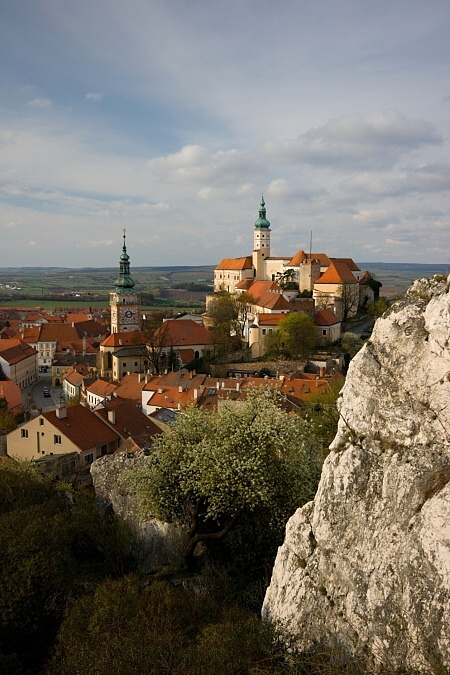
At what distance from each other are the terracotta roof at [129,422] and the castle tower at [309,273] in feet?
149

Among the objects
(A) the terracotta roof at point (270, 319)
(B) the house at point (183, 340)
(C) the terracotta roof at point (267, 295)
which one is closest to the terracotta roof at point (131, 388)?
(B) the house at point (183, 340)

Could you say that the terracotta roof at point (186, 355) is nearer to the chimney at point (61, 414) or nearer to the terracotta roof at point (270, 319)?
the terracotta roof at point (270, 319)

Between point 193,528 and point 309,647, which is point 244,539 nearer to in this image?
point 193,528

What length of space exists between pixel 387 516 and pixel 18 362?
257 ft

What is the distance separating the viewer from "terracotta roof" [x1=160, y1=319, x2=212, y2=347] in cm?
7000

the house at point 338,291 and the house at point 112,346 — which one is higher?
the house at point 338,291

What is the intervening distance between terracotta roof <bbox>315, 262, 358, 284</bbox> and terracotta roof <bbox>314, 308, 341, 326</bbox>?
8.02 m

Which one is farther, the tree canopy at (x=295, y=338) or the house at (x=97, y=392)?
the tree canopy at (x=295, y=338)

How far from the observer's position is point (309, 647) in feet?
32.5

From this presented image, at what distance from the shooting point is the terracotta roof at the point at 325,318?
6775cm

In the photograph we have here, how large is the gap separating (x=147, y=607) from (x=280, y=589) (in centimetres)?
283

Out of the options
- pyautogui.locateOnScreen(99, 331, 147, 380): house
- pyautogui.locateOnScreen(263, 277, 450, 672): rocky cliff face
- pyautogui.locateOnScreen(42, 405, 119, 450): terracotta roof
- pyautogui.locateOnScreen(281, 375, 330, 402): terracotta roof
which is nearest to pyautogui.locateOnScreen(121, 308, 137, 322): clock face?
pyautogui.locateOnScreen(99, 331, 147, 380): house

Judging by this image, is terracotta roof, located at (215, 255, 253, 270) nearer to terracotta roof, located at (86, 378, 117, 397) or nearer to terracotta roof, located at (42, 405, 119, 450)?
terracotta roof, located at (86, 378, 117, 397)

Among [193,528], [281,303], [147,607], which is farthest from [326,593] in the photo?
[281,303]
